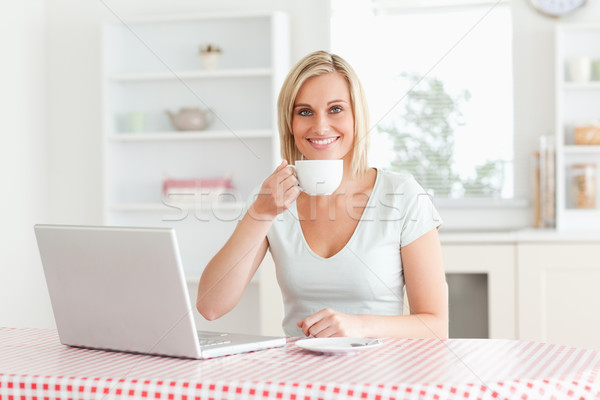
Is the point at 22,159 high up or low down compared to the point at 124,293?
up

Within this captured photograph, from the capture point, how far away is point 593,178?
3.26 metres

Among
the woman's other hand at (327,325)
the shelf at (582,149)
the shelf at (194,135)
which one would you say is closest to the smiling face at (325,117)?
the woman's other hand at (327,325)

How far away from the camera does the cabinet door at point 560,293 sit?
9.31ft

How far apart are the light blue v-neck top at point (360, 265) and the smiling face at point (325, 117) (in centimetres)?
17

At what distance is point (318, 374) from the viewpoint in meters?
1.04

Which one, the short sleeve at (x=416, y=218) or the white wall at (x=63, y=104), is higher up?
the white wall at (x=63, y=104)

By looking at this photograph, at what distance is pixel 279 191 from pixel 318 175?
9cm

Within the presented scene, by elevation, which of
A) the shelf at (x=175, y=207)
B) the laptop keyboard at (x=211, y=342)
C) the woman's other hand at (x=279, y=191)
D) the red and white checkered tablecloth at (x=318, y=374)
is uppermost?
the woman's other hand at (x=279, y=191)

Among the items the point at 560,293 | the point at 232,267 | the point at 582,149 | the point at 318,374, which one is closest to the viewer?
the point at 318,374

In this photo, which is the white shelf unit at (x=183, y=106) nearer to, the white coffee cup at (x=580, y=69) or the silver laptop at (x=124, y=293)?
the white coffee cup at (x=580, y=69)

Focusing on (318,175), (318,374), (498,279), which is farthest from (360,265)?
(498,279)

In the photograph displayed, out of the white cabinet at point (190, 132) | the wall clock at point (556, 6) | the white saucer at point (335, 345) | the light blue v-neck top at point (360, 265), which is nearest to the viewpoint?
the white saucer at point (335, 345)

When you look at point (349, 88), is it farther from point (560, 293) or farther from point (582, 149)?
point (582, 149)

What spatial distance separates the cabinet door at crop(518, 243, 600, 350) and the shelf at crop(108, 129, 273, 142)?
1323mm
